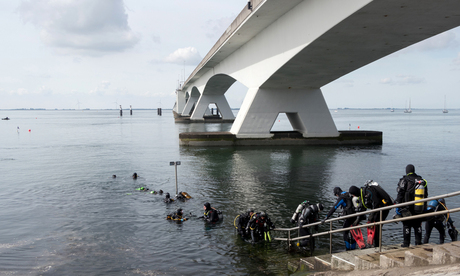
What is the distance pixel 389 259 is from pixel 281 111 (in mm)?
24579

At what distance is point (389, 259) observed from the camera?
→ 5.41 m

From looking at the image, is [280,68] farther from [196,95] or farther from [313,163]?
[196,95]

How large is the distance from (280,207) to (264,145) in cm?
1795

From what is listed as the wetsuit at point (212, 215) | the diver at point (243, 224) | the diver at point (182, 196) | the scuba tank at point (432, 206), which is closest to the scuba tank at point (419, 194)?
the scuba tank at point (432, 206)

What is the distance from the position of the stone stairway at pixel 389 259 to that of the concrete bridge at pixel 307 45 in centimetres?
970

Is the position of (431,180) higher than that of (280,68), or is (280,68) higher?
(280,68)

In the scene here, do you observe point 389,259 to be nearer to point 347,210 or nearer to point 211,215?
point 347,210

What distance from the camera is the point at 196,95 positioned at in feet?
301

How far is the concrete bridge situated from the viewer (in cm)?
1384

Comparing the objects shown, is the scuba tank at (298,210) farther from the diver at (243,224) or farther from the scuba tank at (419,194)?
the scuba tank at (419,194)

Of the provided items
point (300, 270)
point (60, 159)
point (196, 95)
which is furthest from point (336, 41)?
point (196, 95)

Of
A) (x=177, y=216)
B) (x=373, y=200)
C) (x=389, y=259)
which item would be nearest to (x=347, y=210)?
(x=373, y=200)

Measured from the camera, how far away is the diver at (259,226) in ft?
29.9

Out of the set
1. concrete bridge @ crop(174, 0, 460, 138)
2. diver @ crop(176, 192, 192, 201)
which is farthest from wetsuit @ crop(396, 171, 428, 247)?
diver @ crop(176, 192, 192, 201)
